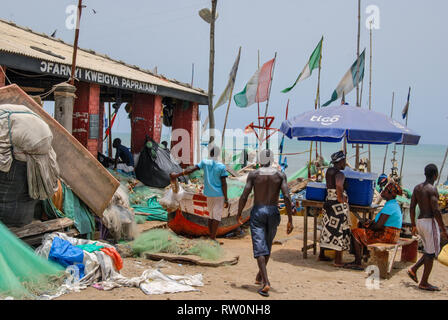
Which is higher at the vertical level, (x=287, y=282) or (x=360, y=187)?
(x=360, y=187)

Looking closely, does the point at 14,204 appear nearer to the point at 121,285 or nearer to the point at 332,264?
the point at 121,285

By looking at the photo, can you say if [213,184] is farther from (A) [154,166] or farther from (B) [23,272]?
(A) [154,166]

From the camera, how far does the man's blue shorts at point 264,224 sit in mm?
5891

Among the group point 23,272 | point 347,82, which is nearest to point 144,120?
point 347,82

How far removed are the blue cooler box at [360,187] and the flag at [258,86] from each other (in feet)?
27.9

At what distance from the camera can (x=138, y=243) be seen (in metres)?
7.45

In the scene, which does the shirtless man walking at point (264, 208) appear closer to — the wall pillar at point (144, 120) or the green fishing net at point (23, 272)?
the green fishing net at point (23, 272)

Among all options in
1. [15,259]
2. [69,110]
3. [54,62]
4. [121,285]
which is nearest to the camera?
[15,259]

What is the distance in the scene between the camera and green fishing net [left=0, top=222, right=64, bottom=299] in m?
4.64

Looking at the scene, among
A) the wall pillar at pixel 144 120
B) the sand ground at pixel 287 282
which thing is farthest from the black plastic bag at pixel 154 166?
the sand ground at pixel 287 282

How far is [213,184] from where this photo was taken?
8.39 m

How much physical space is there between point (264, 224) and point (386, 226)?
2619 mm

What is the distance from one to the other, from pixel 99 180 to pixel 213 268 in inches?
87.7

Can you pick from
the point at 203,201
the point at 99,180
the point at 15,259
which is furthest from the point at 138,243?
the point at 15,259
